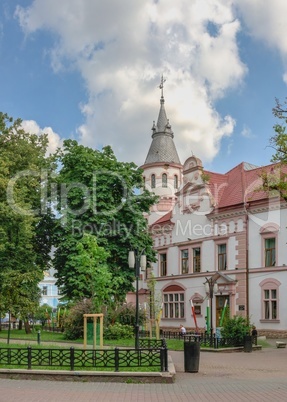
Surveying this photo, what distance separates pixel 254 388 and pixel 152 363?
130 inches

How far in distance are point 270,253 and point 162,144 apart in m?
27.5

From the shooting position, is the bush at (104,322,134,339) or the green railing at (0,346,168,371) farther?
the bush at (104,322,134,339)

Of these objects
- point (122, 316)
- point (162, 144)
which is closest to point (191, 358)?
point (122, 316)

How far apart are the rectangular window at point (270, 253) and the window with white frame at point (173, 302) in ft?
29.7

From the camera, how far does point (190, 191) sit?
4247 cm

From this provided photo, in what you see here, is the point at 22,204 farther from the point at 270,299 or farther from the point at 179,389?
the point at 179,389

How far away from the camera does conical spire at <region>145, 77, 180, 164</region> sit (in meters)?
58.8


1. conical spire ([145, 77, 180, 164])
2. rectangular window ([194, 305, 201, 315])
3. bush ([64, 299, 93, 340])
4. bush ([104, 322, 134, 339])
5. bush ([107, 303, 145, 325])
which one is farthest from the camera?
conical spire ([145, 77, 180, 164])

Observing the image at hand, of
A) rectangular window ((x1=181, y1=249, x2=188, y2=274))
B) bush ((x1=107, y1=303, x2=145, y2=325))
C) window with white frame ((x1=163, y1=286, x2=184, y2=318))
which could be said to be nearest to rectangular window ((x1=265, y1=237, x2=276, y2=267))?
rectangular window ((x1=181, y1=249, x2=188, y2=274))

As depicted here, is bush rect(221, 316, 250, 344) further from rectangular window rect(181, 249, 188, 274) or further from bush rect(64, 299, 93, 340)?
rectangular window rect(181, 249, 188, 274)

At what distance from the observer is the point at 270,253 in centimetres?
3569

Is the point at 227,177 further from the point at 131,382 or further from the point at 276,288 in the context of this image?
the point at 131,382

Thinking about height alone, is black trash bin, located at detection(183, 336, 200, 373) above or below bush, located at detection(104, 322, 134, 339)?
above

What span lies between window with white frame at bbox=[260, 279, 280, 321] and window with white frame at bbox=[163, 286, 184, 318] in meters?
8.49
